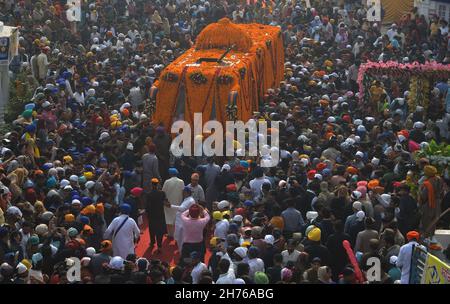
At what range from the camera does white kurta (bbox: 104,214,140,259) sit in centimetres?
1630

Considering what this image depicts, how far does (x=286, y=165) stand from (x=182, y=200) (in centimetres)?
218

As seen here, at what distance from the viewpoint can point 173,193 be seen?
60.8 ft

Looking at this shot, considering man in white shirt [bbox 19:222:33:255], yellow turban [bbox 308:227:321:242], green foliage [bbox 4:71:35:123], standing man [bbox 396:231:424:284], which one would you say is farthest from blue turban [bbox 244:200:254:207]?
green foliage [bbox 4:71:35:123]

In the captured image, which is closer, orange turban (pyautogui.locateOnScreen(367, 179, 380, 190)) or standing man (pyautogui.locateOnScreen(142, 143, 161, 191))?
orange turban (pyautogui.locateOnScreen(367, 179, 380, 190))

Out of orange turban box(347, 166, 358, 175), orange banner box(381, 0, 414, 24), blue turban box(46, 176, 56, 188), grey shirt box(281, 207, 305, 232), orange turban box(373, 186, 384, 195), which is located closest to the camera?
grey shirt box(281, 207, 305, 232)

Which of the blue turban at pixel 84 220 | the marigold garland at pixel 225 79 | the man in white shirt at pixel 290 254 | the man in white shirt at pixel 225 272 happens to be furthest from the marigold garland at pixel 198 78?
the man in white shirt at pixel 225 272

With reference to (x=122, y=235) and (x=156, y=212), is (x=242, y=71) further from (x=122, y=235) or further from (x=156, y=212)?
(x=122, y=235)

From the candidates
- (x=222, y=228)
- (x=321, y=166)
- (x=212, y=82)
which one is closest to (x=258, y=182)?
(x=321, y=166)

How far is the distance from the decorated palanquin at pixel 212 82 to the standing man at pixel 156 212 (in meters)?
4.32

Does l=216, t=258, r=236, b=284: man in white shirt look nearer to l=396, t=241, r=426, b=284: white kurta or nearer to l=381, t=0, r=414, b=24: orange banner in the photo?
l=396, t=241, r=426, b=284: white kurta

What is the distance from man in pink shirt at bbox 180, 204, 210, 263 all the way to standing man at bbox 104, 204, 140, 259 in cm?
80

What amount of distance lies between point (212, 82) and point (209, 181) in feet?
12.2

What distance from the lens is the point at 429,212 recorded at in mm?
17719
